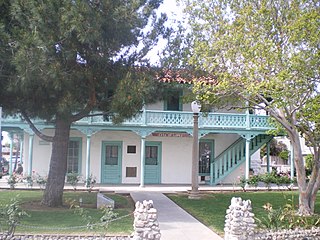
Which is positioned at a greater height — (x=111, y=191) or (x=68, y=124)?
(x=68, y=124)

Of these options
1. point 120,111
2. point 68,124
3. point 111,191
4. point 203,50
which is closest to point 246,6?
point 203,50

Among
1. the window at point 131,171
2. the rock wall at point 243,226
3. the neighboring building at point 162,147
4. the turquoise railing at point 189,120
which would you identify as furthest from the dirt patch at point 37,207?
the window at point 131,171

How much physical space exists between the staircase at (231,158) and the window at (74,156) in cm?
717

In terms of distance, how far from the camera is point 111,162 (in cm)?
2119

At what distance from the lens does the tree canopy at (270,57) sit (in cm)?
988

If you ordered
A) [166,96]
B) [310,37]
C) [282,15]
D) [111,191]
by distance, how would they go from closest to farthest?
[310,37] < [282,15] < [166,96] < [111,191]

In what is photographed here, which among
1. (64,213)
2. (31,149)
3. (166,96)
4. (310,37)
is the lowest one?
(64,213)

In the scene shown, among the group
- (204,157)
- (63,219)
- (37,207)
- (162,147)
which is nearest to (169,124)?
(162,147)

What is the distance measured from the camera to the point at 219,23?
11648mm

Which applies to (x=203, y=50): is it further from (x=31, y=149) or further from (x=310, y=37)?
(x=31, y=149)

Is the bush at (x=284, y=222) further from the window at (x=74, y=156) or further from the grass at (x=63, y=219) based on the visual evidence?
the window at (x=74, y=156)

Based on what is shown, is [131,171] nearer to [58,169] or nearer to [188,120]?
[188,120]

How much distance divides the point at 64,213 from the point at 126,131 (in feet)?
34.5

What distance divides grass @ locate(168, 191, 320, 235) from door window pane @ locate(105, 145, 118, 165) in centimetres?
579
